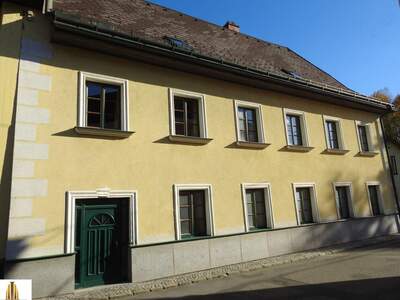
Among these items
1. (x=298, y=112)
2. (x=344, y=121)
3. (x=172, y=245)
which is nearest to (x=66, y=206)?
(x=172, y=245)

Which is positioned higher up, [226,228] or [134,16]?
[134,16]

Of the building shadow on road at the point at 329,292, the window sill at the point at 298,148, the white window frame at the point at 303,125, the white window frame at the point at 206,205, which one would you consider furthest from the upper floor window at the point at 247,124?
the building shadow on road at the point at 329,292

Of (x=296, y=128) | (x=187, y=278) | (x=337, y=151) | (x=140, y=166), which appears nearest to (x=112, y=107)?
(x=140, y=166)

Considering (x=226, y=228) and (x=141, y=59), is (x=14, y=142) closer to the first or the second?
(x=141, y=59)

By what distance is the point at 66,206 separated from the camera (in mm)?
7086

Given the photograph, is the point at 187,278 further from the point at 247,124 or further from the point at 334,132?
the point at 334,132

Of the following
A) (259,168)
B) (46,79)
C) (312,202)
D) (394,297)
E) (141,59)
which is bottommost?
(394,297)

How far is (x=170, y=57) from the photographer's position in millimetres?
8953

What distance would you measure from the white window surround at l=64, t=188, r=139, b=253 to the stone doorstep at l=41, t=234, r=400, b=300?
946 millimetres

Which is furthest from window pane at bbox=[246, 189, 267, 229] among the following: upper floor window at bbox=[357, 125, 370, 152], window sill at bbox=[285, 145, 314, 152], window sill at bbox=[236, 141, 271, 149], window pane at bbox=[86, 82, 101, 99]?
upper floor window at bbox=[357, 125, 370, 152]

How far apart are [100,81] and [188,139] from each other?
2.74 m

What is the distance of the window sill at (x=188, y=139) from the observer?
346 inches

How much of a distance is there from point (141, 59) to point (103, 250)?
4983 millimetres

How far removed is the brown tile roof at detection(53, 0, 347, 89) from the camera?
9.17m
